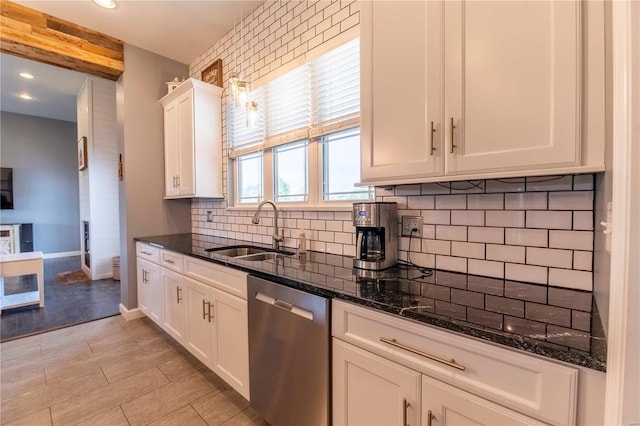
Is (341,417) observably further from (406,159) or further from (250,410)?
(406,159)

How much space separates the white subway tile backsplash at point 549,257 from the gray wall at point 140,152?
3.53 meters

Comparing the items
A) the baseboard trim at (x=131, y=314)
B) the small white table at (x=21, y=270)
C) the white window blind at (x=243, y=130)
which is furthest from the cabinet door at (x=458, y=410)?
the small white table at (x=21, y=270)

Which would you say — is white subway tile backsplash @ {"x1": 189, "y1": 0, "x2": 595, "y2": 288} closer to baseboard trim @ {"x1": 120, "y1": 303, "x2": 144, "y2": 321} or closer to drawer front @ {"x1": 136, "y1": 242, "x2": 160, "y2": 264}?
drawer front @ {"x1": 136, "y1": 242, "x2": 160, "y2": 264}

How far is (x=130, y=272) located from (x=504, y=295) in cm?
357

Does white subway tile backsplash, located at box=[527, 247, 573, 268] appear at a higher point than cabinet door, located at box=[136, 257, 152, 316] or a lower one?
higher

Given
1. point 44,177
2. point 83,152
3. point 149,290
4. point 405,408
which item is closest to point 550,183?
point 405,408

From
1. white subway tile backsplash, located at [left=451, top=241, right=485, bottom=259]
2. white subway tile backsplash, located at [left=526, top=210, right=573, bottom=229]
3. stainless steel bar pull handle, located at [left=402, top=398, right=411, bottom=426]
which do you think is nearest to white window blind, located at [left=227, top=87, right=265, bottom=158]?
white subway tile backsplash, located at [left=451, top=241, right=485, bottom=259]

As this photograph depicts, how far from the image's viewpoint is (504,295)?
1.10 meters

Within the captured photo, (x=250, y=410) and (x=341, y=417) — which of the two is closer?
(x=341, y=417)

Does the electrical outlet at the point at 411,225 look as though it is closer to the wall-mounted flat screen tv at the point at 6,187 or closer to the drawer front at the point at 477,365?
the drawer front at the point at 477,365

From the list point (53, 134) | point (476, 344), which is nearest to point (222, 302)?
point (476, 344)

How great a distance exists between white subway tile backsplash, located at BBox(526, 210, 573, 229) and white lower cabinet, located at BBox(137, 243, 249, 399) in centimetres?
145

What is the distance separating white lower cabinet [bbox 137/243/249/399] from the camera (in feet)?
5.70

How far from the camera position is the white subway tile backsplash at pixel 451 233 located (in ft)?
4.69
